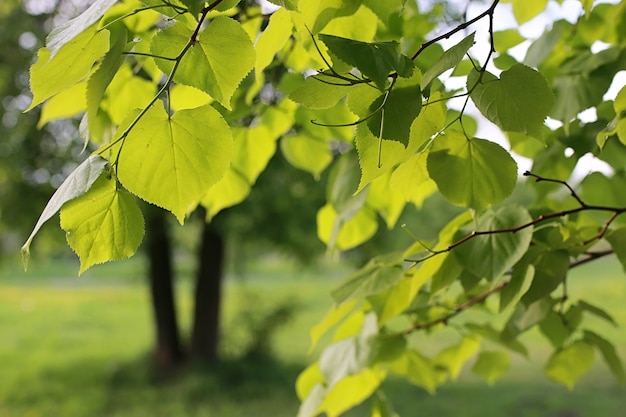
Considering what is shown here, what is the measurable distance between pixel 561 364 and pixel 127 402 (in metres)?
2.19

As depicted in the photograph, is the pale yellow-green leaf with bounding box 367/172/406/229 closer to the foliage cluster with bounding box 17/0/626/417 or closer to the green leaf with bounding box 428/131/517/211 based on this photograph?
the foliage cluster with bounding box 17/0/626/417

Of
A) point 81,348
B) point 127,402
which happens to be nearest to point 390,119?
point 127,402

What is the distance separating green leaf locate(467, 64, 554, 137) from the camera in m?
0.15

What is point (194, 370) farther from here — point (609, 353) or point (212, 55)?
point (212, 55)

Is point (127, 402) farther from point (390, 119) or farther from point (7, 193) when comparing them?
point (390, 119)

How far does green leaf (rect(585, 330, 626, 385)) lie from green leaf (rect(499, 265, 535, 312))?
0.29 feet

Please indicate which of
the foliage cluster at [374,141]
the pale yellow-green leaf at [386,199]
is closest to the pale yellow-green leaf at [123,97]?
the foliage cluster at [374,141]

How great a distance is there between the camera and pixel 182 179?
14 cm

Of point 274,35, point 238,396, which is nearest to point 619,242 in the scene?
point 274,35

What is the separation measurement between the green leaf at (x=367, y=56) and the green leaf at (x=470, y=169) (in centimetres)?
5

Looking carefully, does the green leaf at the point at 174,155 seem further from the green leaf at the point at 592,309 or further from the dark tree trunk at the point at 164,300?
the dark tree trunk at the point at 164,300

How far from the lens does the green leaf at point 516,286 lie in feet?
0.62

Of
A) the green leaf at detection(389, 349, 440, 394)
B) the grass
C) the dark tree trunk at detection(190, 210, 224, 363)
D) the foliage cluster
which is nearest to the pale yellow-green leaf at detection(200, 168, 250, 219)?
the foliage cluster

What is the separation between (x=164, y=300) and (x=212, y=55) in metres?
2.30
